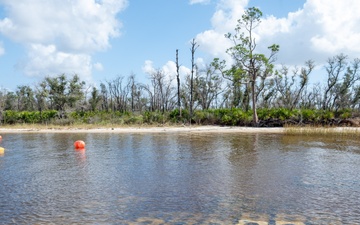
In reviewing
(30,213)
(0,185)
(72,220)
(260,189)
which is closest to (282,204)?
(260,189)

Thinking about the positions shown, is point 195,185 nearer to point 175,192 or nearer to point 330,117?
point 175,192

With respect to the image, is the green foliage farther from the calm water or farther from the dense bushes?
the calm water

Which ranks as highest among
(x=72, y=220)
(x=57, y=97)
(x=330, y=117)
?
(x=57, y=97)

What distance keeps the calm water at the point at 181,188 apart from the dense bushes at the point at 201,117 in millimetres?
16239

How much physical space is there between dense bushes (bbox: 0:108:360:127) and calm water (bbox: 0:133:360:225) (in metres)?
16.2

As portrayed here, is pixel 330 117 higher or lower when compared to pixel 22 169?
higher

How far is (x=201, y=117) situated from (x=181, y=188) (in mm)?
25999

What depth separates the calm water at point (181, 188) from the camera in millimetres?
6172

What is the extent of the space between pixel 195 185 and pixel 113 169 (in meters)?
3.39

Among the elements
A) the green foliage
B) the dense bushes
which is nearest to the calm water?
the dense bushes

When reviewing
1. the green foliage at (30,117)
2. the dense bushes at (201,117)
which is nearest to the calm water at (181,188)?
the dense bushes at (201,117)

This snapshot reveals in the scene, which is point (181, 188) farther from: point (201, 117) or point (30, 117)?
point (30, 117)

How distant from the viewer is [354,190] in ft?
26.2

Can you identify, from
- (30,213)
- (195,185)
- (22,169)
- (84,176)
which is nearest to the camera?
(30,213)
